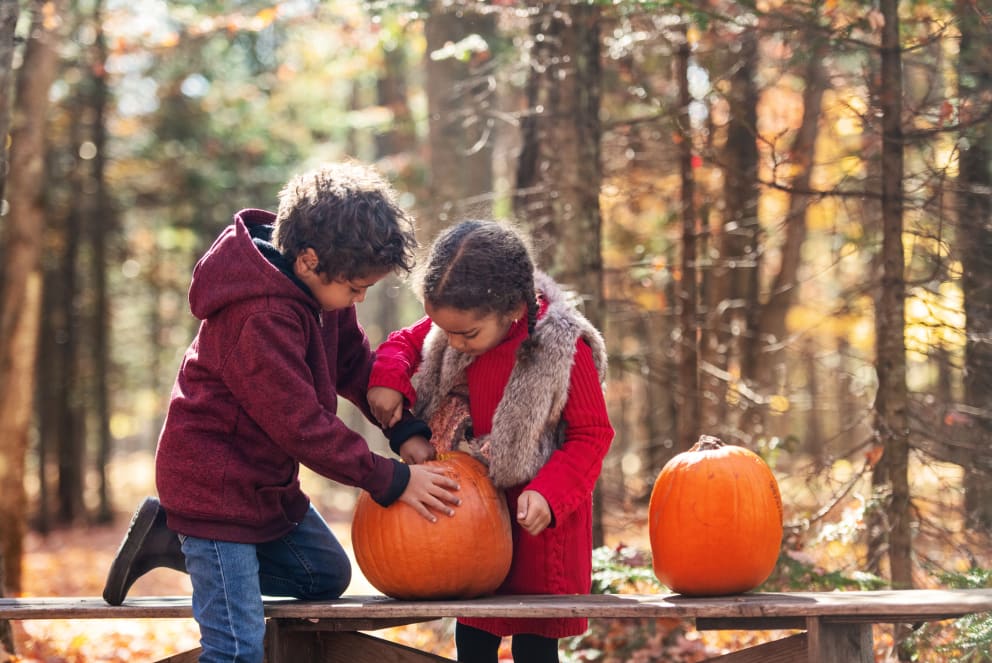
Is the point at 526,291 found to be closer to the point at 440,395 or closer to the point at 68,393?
the point at 440,395

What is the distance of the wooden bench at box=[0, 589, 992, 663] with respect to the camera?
3350 mm

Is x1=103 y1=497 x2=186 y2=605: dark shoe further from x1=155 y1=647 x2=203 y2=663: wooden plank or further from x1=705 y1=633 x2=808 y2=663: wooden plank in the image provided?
x1=705 y1=633 x2=808 y2=663: wooden plank

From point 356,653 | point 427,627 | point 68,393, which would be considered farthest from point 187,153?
point 356,653

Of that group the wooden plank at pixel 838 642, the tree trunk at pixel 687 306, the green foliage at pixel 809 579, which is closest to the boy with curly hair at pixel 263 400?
the wooden plank at pixel 838 642

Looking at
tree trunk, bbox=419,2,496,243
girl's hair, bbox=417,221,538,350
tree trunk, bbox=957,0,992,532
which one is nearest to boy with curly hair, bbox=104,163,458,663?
girl's hair, bbox=417,221,538,350

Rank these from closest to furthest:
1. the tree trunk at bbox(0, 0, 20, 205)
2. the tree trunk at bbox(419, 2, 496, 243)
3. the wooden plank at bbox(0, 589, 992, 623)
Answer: the wooden plank at bbox(0, 589, 992, 623), the tree trunk at bbox(0, 0, 20, 205), the tree trunk at bbox(419, 2, 496, 243)

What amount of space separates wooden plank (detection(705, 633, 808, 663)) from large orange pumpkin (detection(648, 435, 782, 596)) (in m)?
0.23

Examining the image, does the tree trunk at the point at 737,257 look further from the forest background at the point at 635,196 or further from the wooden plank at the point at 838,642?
the wooden plank at the point at 838,642

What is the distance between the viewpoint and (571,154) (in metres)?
6.27

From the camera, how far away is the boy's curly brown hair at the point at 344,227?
3.63m

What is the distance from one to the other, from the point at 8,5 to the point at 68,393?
43.3 feet

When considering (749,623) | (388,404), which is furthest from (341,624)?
(749,623)

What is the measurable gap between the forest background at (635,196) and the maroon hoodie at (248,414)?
2.00m

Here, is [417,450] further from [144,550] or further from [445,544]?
[144,550]
